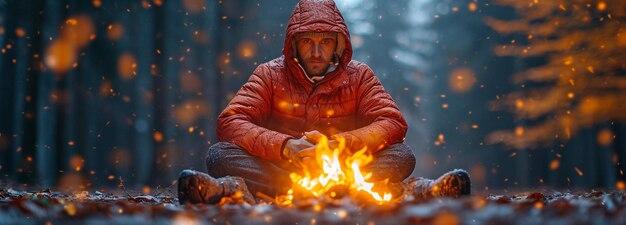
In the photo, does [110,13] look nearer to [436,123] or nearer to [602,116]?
[602,116]

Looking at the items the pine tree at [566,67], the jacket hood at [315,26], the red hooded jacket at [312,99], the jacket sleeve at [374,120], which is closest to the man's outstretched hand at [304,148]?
the jacket sleeve at [374,120]

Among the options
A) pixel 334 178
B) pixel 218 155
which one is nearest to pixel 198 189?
pixel 218 155

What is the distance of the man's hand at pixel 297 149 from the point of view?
4047 millimetres

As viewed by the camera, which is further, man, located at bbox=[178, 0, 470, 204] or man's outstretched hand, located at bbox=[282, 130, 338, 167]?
man, located at bbox=[178, 0, 470, 204]

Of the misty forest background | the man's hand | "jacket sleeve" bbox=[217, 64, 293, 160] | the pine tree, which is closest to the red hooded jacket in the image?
"jacket sleeve" bbox=[217, 64, 293, 160]

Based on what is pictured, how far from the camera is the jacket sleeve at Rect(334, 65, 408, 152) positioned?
427cm

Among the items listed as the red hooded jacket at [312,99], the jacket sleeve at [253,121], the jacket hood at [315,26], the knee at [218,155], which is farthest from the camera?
the jacket hood at [315,26]

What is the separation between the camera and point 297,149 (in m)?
4.11

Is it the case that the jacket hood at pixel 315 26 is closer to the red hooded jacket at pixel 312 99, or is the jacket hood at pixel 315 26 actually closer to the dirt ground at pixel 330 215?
the red hooded jacket at pixel 312 99

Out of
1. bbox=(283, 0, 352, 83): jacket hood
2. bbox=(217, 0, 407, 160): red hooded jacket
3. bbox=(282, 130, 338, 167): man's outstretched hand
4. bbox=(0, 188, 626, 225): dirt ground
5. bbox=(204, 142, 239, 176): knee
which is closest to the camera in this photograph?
bbox=(0, 188, 626, 225): dirt ground

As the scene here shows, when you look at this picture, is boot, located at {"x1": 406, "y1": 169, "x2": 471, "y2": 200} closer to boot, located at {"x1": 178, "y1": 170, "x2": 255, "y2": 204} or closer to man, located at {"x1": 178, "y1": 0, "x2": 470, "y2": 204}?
man, located at {"x1": 178, "y1": 0, "x2": 470, "y2": 204}

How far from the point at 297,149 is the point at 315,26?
41.5 inches

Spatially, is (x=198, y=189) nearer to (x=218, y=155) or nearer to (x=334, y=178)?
(x=218, y=155)

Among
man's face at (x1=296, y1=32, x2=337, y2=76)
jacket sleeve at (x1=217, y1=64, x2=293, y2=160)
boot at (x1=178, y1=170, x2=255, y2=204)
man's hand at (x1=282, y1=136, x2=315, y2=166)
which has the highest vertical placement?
man's face at (x1=296, y1=32, x2=337, y2=76)
